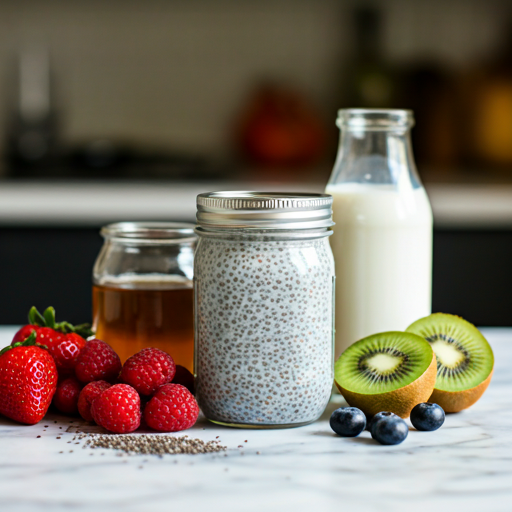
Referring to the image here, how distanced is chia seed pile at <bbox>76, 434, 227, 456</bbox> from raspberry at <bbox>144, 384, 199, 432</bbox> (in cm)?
1

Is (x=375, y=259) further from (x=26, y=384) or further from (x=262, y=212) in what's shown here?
(x=26, y=384)

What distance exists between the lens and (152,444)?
725 millimetres

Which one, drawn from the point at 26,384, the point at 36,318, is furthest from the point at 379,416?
the point at 36,318

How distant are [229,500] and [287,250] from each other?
266 millimetres

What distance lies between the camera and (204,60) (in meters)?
2.76

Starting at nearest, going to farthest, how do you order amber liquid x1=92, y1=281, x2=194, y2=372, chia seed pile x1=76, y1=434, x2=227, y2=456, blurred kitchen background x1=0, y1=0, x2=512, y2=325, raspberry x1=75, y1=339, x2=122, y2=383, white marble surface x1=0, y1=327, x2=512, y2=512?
white marble surface x1=0, y1=327, x2=512, y2=512 < chia seed pile x1=76, y1=434, x2=227, y2=456 < raspberry x1=75, y1=339, x2=122, y2=383 < amber liquid x1=92, y1=281, x2=194, y2=372 < blurred kitchen background x1=0, y1=0, x2=512, y2=325

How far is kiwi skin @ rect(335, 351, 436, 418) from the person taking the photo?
791mm

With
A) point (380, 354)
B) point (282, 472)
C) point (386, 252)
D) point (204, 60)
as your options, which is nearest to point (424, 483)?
point (282, 472)

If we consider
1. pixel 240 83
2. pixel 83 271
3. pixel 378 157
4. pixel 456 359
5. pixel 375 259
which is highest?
pixel 240 83

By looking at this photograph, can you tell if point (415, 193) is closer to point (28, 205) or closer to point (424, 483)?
point (424, 483)

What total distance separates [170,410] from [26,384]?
0.15m

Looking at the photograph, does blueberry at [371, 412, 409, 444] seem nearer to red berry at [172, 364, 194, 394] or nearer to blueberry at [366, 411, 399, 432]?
blueberry at [366, 411, 399, 432]

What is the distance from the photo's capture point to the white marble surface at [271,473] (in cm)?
60

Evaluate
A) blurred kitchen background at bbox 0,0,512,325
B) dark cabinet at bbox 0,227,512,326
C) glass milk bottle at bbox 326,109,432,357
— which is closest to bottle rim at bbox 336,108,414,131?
glass milk bottle at bbox 326,109,432,357
